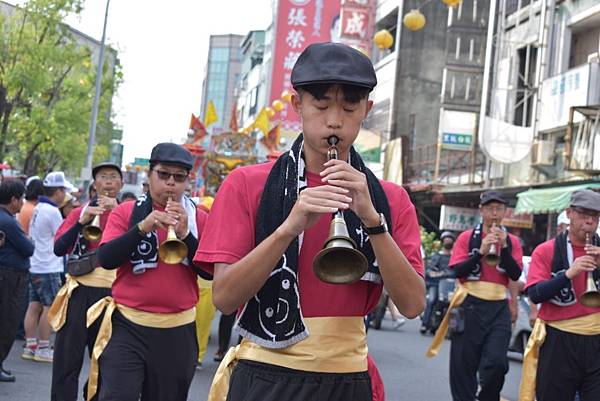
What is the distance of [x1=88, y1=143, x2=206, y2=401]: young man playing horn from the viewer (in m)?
5.68

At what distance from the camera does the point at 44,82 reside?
31.7 meters

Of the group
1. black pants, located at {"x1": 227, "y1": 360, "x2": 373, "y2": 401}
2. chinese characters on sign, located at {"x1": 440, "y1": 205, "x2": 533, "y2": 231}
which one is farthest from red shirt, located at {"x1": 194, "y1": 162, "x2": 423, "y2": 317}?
chinese characters on sign, located at {"x1": 440, "y1": 205, "x2": 533, "y2": 231}

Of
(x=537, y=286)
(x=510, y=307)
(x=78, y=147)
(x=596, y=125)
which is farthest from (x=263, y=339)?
(x=78, y=147)

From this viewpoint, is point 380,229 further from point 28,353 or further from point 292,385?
point 28,353

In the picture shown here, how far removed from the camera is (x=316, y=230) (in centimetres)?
336

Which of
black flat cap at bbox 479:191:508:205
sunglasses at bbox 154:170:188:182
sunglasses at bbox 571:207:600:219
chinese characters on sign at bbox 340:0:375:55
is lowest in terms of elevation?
sunglasses at bbox 154:170:188:182

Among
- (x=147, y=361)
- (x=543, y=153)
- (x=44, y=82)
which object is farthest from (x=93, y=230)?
(x=44, y=82)

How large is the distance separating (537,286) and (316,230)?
4.04m

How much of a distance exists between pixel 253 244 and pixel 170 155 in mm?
2685

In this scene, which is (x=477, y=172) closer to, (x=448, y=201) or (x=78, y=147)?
(x=448, y=201)

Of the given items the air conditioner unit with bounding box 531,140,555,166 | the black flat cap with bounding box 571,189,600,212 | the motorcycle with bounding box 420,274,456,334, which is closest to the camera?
the black flat cap with bounding box 571,189,600,212

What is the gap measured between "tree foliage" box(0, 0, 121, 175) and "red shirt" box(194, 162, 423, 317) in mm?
28179

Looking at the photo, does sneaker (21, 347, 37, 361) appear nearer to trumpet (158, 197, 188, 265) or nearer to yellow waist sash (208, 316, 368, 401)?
trumpet (158, 197, 188, 265)

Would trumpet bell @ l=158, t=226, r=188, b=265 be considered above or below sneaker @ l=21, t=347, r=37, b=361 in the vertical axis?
above
